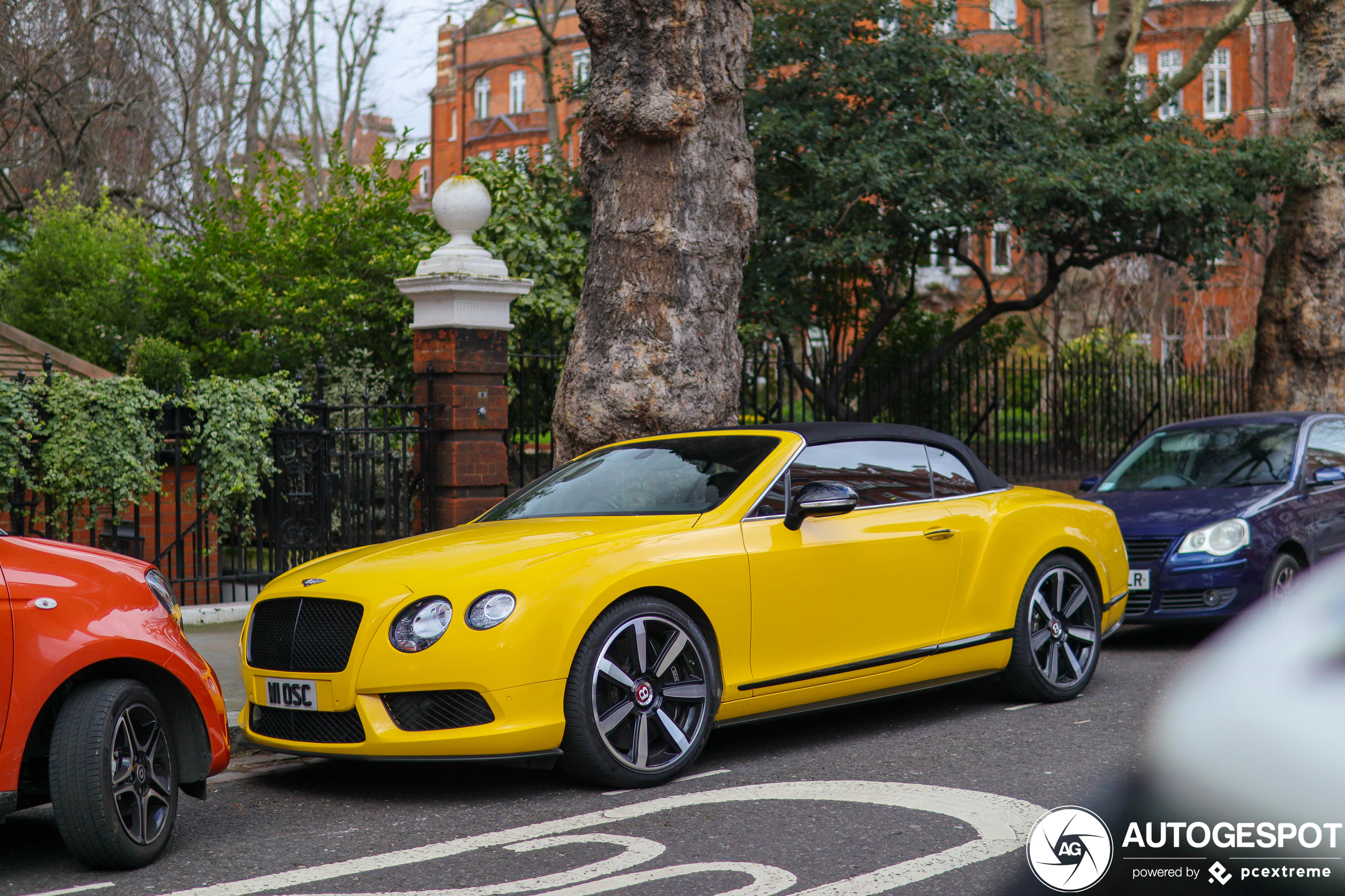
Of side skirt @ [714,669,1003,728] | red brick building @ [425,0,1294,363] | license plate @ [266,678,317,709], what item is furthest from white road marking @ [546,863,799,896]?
red brick building @ [425,0,1294,363]

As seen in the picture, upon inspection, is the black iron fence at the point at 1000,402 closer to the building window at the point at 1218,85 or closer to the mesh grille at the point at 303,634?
the mesh grille at the point at 303,634

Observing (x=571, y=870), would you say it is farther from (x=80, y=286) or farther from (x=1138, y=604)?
(x=80, y=286)

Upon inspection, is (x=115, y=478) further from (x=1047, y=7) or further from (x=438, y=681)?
(x=1047, y=7)

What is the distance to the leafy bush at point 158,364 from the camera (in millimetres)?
12156

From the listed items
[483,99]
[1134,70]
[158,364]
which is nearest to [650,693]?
[158,364]

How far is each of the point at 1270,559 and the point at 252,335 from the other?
369 inches

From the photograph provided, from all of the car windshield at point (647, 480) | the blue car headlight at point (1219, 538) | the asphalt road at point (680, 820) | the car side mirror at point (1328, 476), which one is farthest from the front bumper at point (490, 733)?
the car side mirror at point (1328, 476)

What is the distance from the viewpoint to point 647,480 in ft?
20.6

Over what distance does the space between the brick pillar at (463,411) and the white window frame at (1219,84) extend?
37.3 metres

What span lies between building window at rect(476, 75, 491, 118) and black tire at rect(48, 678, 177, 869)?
59698 mm

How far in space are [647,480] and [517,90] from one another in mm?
56552

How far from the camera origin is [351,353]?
43.2 ft

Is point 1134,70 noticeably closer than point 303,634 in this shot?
No

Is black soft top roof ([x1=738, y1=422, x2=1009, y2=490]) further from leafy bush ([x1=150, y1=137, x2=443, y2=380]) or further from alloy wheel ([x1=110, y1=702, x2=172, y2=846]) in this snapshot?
leafy bush ([x1=150, y1=137, x2=443, y2=380])
